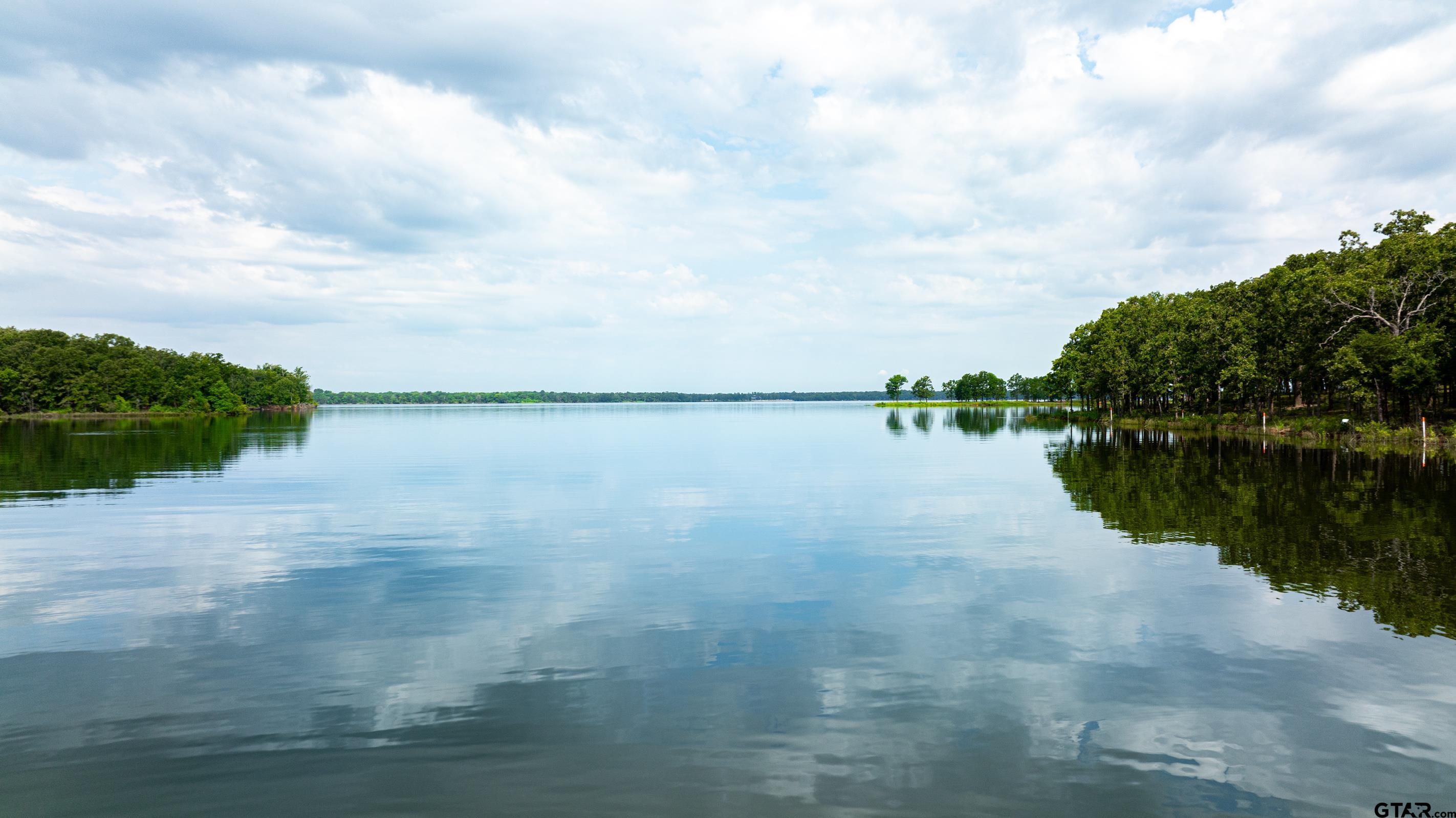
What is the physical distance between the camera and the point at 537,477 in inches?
1873

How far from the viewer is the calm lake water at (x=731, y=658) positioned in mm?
9523

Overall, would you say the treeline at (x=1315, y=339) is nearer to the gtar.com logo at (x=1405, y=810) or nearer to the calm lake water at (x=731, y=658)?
the calm lake water at (x=731, y=658)

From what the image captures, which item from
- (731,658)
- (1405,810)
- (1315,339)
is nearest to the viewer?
(1405,810)

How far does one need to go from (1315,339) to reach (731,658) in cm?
8970

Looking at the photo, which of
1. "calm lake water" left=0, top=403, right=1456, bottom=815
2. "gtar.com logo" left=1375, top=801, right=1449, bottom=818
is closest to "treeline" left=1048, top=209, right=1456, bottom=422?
"calm lake water" left=0, top=403, right=1456, bottom=815

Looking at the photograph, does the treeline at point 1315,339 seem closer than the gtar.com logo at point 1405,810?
No

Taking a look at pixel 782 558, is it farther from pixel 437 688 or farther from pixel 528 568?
pixel 437 688

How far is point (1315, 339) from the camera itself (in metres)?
78.4

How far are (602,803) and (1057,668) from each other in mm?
8644

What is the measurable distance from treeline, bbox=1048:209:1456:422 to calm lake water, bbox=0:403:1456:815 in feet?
146

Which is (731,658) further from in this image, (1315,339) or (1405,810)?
(1315,339)

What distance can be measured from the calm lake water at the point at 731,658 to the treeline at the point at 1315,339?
44378mm

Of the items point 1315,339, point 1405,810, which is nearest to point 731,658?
point 1405,810

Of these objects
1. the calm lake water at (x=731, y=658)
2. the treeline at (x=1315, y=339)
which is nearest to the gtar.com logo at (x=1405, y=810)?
the calm lake water at (x=731, y=658)
